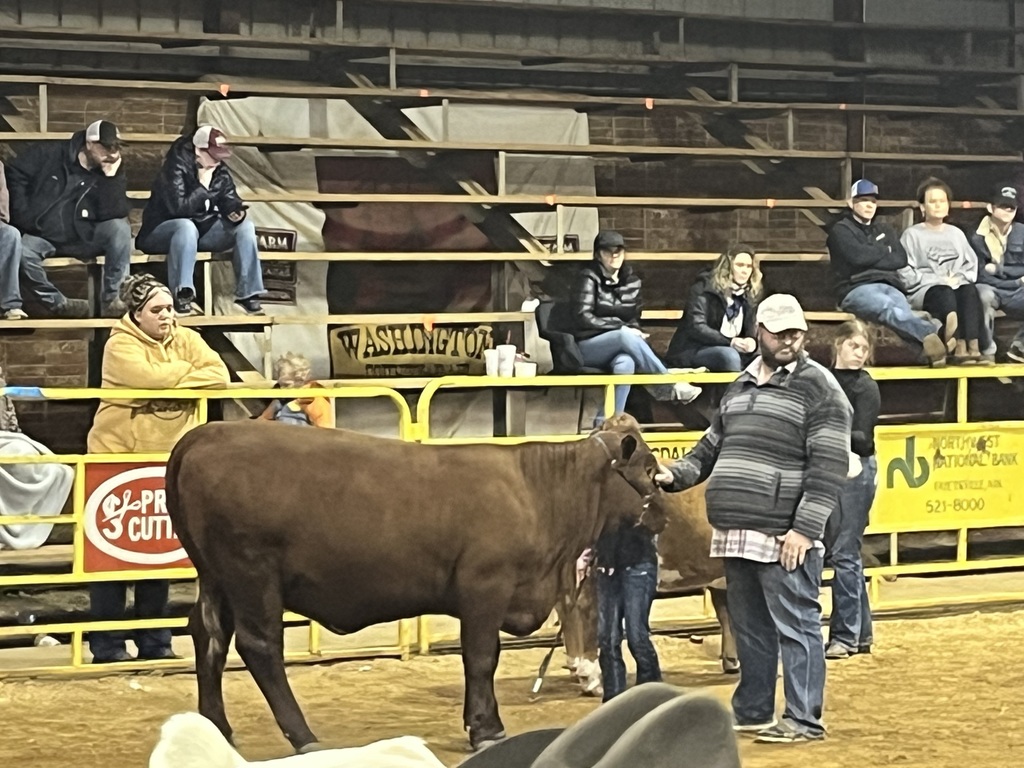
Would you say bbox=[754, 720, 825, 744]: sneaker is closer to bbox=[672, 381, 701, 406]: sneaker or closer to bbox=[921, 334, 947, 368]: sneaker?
bbox=[672, 381, 701, 406]: sneaker

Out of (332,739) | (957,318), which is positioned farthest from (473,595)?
(957,318)

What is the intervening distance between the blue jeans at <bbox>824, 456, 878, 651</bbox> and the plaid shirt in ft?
6.89

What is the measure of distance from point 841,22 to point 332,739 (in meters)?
9.14

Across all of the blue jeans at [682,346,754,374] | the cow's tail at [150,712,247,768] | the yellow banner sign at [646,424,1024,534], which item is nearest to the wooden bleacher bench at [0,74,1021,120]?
the blue jeans at [682,346,754,374]

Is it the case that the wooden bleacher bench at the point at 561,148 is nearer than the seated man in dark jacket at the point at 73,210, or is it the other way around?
the seated man in dark jacket at the point at 73,210

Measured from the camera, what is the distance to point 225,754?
4.66 ft

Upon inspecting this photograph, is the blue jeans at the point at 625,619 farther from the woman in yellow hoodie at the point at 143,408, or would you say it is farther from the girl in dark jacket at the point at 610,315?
the girl in dark jacket at the point at 610,315

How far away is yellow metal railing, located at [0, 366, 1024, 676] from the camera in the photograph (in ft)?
25.4

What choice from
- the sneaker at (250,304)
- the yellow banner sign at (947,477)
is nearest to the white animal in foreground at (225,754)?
the yellow banner sign at (947,477)

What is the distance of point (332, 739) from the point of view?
22.0 ft

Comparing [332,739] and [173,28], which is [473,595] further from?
[173,28]

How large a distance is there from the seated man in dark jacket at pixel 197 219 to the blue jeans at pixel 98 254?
0.21 meters

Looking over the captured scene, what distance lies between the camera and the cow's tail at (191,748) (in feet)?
4.61

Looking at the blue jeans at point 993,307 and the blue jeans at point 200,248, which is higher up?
the blue jeans at point 200,248
